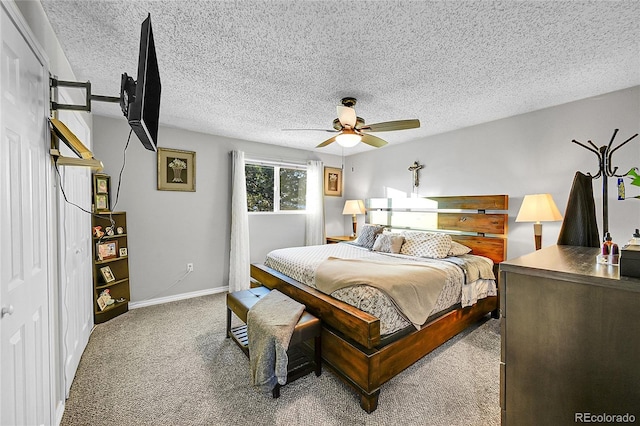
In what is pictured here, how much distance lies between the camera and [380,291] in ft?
6.54

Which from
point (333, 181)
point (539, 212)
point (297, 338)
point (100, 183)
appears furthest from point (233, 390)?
point (333, 181)

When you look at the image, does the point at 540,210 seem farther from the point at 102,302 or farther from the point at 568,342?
the point at 102,302

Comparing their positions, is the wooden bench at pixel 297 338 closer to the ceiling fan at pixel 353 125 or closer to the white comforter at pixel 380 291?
the white comforter at pixel 380 291

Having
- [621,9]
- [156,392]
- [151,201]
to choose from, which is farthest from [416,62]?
[151,201]

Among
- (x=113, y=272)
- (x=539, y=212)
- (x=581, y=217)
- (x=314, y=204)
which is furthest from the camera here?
(x=314, y=204)

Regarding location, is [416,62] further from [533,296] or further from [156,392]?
[156,392]

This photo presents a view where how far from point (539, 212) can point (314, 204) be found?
130 inches

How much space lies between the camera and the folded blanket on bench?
1812 mm

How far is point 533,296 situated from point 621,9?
68.5 inches

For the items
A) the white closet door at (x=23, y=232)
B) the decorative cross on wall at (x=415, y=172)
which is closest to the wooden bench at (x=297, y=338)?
the white closet door at (x=23, y=232)

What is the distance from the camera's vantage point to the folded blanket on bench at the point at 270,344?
5.95ft

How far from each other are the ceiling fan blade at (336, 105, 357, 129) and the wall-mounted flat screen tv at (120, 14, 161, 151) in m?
1.42

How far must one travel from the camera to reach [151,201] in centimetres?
355

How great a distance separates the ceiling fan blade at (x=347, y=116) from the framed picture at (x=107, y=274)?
10.3ft
